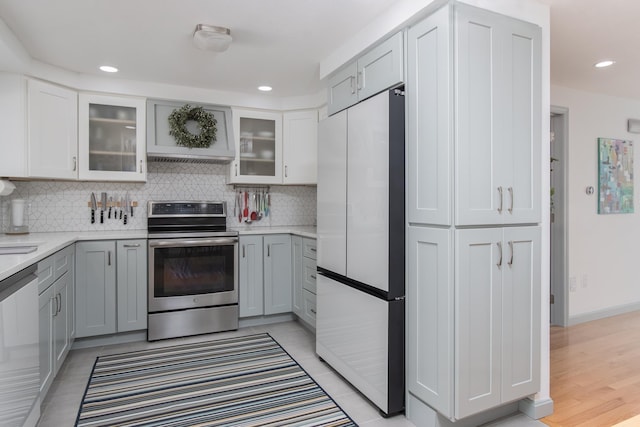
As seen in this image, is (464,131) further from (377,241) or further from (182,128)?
(182,128)

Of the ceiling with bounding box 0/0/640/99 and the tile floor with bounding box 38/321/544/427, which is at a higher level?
the ceiling with bounding box 0/0/640/99

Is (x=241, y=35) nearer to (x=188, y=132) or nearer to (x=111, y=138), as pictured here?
(x=188, y=132)

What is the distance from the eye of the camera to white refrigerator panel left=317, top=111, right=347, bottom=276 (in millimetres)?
2664

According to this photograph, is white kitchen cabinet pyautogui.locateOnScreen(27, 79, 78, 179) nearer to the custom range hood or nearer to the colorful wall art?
the custom range hood

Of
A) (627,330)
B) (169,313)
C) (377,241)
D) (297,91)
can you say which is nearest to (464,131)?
(377,241)

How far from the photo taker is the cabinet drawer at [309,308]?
141 inches

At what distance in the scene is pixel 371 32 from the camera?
2.48m

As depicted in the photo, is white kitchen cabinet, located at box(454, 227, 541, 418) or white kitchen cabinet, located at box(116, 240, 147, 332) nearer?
white kitchen cabinet, located at box(454, 227, 541, 418)

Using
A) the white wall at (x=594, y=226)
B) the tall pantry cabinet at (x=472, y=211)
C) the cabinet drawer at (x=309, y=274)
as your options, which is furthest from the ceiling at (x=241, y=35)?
the cabinet drawer at (x=309, y=274)

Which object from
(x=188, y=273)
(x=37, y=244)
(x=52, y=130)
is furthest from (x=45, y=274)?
(x=52, y=130)

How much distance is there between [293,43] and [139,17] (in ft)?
3.30

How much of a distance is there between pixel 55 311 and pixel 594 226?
15.7 ft

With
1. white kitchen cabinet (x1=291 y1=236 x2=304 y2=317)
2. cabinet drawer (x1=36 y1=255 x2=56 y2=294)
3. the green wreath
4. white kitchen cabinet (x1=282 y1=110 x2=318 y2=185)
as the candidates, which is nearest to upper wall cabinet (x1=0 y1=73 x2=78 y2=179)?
the green wreath

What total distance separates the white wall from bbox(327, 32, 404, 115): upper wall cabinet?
86.3 inches
